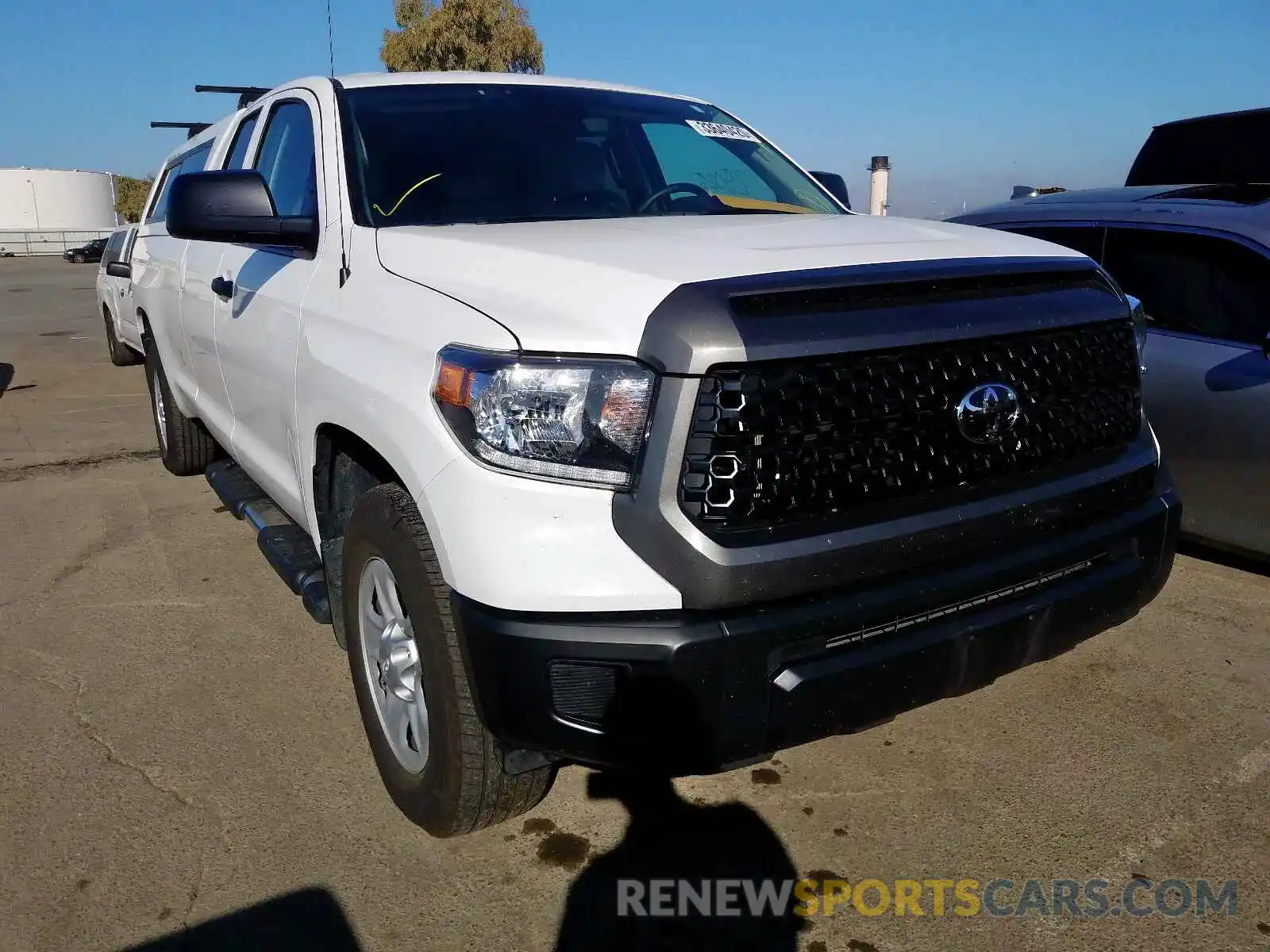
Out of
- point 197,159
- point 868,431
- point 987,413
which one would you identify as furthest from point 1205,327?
point 197,159

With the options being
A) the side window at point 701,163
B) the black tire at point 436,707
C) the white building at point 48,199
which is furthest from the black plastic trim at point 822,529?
the white building at point 48,199

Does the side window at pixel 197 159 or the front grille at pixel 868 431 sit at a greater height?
the side window at pixel 197 159

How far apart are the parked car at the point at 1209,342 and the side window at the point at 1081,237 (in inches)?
1.8

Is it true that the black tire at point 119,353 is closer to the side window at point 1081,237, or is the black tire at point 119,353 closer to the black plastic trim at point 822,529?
the side window at point 1081,237

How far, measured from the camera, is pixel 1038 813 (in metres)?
2.67

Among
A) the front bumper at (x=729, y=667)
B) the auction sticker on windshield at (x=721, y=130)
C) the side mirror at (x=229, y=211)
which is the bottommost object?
the front bumper at (x=729, y=667)

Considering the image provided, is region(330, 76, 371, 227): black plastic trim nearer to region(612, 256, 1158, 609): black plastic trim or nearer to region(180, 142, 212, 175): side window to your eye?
region(612, 256, 1158, 609): black plastic trim

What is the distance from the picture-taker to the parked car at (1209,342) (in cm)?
379

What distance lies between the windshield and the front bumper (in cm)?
142

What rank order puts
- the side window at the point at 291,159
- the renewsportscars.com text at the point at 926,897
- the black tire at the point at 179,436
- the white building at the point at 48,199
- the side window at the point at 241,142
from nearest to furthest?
1. the renewsportscars.com text at the point at 926,897
2. the side window at the point at 291,159
3. the side window at the point at 241,142
4. the black tire at the point at 179,436
5. the white building at the point at 48,199

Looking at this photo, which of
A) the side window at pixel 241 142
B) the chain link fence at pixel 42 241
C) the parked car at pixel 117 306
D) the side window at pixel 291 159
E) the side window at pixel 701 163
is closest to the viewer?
the side window at pixel 291 159

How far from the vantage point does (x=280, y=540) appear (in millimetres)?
3480

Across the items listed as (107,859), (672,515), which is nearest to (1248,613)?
(672,515)

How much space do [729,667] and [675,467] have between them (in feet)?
1.28
